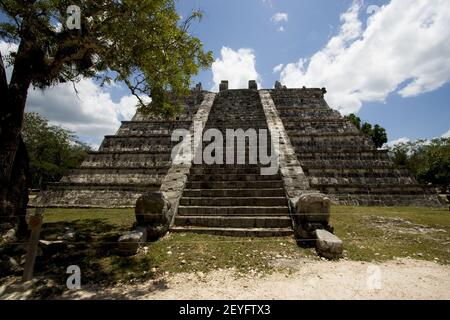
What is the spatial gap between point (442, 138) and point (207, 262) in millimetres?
39159

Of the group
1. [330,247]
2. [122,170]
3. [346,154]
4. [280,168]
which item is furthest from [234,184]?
[346,154]

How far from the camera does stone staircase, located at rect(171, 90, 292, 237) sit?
17.9 ft

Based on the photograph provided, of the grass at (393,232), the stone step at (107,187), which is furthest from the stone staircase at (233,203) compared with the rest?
the stone step at (107,187)

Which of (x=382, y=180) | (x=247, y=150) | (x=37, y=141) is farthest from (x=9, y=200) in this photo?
(x=37, y=141)

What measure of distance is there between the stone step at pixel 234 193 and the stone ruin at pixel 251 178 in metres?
0.03

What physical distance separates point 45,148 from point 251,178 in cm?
3131

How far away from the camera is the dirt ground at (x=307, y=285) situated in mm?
2953

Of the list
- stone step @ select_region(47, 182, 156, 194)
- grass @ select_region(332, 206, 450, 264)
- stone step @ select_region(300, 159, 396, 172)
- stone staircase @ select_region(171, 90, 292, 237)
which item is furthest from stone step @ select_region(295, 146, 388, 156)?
stone step @ select_region(47, 182, 156, 194)

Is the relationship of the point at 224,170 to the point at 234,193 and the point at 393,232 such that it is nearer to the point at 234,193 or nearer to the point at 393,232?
the point at 234,193

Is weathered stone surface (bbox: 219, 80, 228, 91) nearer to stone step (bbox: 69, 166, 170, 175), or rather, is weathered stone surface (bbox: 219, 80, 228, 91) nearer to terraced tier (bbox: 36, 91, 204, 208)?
terraced tier (bbox: 36, 91, 204, 208)

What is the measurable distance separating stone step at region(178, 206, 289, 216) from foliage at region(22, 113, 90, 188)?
25835 millimetres

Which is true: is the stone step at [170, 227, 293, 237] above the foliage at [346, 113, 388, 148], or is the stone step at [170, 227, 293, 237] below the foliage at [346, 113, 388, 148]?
below
